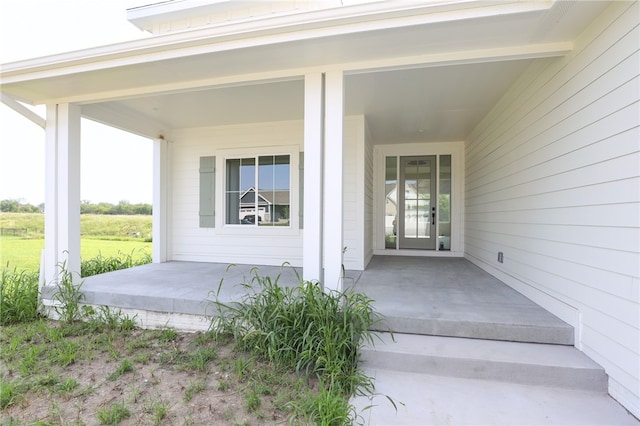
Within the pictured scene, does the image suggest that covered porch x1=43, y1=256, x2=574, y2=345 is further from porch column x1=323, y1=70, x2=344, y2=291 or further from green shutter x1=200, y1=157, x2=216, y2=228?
green shutter x1=200, y1=157, x2=216, y2=228

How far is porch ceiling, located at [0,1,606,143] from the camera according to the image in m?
2.17

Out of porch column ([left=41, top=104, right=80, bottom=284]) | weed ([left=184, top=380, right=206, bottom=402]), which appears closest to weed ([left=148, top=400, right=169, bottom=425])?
weed ([left=184, top=380, right=206, bottom=402])

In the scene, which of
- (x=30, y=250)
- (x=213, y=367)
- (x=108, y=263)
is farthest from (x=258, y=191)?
(x=30, y=250)

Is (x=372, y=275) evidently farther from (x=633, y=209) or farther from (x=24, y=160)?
(x=24, y=160)

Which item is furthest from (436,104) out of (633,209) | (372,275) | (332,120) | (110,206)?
(110,206)

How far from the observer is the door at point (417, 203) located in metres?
6.60

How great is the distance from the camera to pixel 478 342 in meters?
2.41

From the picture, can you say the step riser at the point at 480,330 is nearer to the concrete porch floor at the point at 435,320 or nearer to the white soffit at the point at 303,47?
the concrete porch floor at the point at 435,320

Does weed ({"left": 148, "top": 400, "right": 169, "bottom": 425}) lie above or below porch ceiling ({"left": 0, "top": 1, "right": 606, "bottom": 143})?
below

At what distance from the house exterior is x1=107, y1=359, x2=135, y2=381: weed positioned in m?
1.59

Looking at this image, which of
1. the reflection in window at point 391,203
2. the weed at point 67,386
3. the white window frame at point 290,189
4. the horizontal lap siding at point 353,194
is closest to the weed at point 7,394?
→ the weed at point 67,386

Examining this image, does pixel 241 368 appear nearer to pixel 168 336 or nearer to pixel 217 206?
pixel 168 336

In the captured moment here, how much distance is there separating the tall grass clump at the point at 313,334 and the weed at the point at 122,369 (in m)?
0.80

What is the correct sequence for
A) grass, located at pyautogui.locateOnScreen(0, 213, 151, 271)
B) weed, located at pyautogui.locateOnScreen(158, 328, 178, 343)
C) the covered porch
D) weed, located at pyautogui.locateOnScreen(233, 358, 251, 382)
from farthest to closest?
grass, located at pyautogui.locateOnScreen(0, 213, 151, 271) → weed, located at pyautogui.locateOnScreen(158, 328, 178, 343) → the covered porch → weed, located at pyautogui.locateOnScreen(233, 358, 251, 382)
